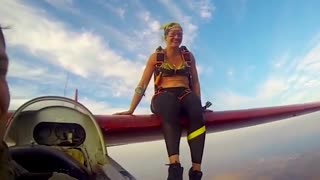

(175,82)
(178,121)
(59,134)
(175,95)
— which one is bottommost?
(59,134)

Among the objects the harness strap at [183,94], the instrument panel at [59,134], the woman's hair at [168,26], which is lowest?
the instrument panel at [59,134]

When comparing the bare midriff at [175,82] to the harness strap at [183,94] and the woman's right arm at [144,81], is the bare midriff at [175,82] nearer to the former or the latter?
the harness strap at [183,94]

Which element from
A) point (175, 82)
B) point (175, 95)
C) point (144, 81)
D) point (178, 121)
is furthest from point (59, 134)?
point (144, 81)

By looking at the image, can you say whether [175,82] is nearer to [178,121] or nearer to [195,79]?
[195,79]

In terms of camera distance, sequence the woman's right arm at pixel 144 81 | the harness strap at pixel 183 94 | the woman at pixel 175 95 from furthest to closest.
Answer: the woman's right arm at pixel 144 81 < the harness strap at pixel 183 94 < the woman at pixel 175 95

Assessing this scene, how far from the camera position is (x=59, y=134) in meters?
2.87

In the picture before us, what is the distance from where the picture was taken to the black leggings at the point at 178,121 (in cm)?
408

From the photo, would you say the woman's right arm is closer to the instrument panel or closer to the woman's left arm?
the woman's left arm

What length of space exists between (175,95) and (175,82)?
0.74ft

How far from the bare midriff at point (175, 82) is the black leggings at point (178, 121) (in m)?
0.22

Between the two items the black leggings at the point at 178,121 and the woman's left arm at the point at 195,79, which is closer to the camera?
the black leggings at the point at 178,121

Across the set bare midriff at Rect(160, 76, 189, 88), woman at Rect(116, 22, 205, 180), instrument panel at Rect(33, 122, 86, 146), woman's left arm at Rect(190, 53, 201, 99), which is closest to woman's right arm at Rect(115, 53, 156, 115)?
woman at Rect(116, 22, 205, 180)

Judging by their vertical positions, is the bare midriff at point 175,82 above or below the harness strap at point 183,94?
above

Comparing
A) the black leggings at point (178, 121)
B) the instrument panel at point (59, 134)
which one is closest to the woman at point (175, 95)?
the black leggings at point (178, 121)
